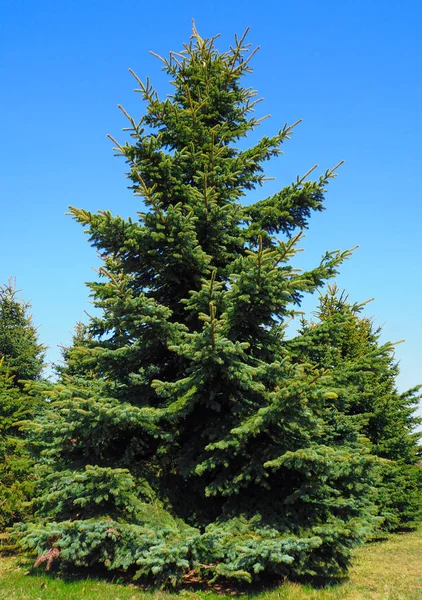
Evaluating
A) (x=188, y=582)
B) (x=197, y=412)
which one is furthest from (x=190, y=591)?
(x=197, y=412)

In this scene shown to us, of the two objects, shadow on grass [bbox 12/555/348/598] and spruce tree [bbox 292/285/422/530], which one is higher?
spruce tree [bbox 292/285/422/530]

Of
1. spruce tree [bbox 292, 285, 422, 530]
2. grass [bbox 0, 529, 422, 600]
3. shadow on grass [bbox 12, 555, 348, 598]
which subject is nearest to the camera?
grass [bbox 0, 529, 422, 600]

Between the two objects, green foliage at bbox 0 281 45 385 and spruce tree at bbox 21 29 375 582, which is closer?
spruce tree at bbox 21 29 375 582

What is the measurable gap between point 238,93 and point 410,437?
13.1 metres

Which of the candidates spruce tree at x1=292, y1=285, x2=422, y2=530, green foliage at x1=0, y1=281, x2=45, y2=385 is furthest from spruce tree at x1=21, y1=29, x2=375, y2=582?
green foliage at x1=0, y1=281, x2=45, y2=385

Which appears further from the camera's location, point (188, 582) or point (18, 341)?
point (18, 341)

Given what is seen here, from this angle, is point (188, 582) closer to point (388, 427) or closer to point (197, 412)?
point (197, 412)

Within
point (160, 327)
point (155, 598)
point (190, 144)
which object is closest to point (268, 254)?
point (160, 327)

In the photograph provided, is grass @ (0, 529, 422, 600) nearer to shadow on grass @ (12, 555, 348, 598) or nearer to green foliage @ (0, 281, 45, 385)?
shadow on grass @ (12, 555, 348, 598)

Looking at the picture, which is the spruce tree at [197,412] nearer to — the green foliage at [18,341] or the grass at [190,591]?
the grass at [190,591]

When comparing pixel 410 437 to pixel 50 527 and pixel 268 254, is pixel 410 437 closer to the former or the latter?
pixel 268 254

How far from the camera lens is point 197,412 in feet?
29.3

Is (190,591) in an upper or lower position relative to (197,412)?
lower

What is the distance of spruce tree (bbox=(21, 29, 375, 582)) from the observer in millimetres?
6590
